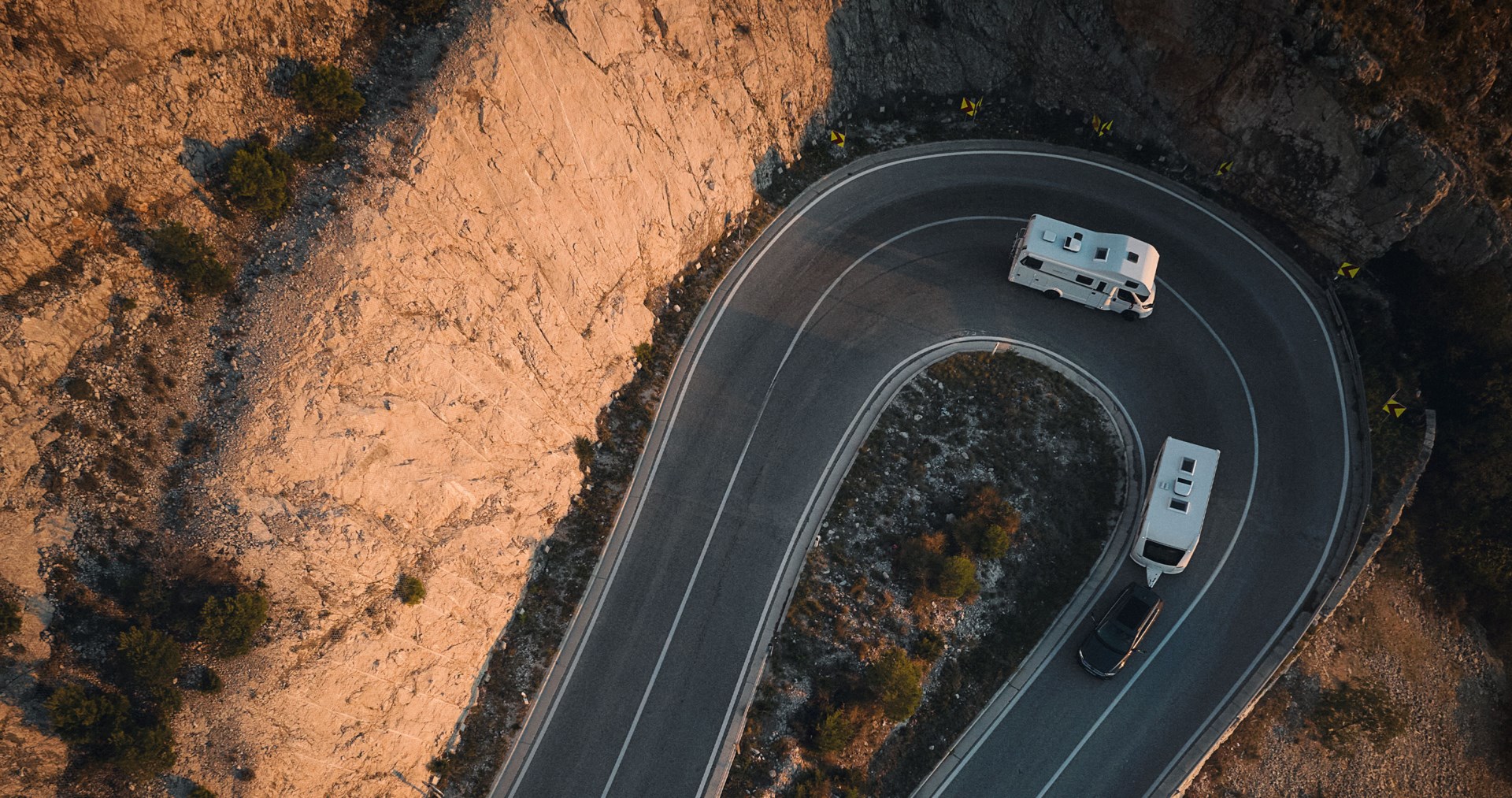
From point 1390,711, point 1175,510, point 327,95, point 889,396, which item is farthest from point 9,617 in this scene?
point 1390,711

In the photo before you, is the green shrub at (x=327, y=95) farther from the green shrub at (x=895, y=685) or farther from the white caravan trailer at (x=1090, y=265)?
the white caravan trailer at (x=1090, y=265)

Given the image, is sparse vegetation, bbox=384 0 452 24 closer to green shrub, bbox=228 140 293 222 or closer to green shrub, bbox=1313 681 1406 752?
green shrub, bbox=228 140 293 222

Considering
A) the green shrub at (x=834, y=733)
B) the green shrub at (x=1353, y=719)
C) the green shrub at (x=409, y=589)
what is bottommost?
the green shrub at (x=409, y=589)

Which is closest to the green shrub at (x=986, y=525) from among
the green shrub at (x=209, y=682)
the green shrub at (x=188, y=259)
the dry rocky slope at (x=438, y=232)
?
the dry rocky slope at (x=438, y=232)

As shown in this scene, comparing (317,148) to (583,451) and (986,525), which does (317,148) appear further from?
(986,525)

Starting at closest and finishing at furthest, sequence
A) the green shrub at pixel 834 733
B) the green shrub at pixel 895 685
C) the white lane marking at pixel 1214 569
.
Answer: the green shrub at pixel 834 733 < the green shrub at pixel 895 685 < the white lane marking at pixel 1214 569

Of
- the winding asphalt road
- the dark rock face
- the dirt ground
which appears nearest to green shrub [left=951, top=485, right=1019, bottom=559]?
the winding asphalt road

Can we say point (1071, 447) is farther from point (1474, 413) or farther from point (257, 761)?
point (257, 761)
